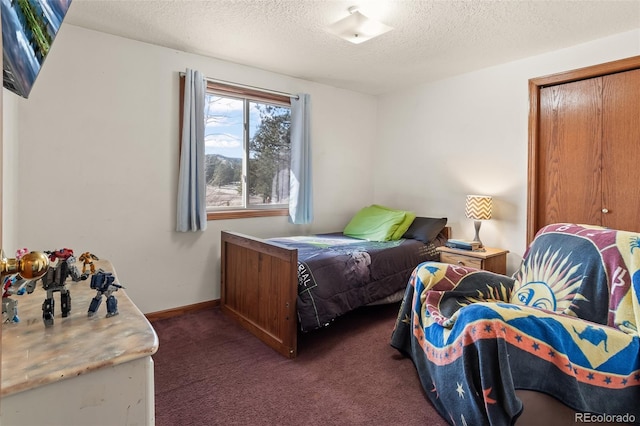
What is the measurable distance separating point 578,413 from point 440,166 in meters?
2.86

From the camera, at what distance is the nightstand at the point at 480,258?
10.2ft

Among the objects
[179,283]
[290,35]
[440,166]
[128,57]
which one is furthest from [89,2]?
[440,166]

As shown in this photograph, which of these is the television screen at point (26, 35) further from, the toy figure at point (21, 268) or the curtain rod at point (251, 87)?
the curtain rod at point (251, 87)

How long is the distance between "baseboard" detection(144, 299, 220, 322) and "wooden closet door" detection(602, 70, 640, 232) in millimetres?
3412

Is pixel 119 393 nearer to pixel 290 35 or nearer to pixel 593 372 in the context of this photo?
pixel 593 372

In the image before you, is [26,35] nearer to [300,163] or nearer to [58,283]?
[58,283]

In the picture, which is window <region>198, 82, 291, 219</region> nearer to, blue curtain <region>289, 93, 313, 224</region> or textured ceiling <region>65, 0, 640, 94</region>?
blue curtain <region>289, 93, 313, 224</region>

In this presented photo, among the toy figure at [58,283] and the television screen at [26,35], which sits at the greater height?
the television screen at [26,35]

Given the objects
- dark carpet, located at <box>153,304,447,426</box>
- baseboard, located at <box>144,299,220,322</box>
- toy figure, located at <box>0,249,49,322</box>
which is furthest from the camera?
baseboard, located at <box>144,299,220,322</box>

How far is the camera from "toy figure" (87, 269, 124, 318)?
3.40 feet

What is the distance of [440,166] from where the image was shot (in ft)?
12.9

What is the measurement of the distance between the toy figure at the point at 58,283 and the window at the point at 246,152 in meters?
2.19

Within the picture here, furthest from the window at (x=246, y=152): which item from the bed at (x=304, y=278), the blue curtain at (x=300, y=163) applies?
the bed at (x=304, y=278)

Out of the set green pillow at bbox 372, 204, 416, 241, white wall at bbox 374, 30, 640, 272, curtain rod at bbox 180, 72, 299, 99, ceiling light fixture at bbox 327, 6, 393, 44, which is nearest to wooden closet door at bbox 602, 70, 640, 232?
white wall at bbox 374, 30, 640, 272
